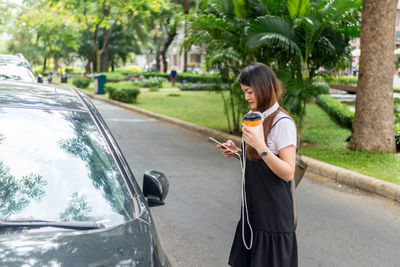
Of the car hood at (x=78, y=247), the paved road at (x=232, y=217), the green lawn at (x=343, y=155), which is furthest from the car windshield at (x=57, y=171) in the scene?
the green lawn at (x=343, y=155)

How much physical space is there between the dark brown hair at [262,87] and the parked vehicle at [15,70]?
548 centimetres

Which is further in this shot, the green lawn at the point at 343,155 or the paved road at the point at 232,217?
the green lawn at the point at 343,155

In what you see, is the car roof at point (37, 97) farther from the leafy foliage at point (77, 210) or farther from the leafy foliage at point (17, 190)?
the leafy foliage at point (77, 210)

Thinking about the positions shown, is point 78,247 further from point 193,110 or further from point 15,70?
point 193,110

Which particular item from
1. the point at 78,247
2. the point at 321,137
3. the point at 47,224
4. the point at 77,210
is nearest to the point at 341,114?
the point at 321,137

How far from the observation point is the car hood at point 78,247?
213cm

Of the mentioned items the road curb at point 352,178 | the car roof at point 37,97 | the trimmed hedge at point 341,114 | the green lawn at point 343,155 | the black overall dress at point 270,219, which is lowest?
the road curb at point 352,178

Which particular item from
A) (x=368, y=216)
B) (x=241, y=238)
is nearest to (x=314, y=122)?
(x=368, y=216)

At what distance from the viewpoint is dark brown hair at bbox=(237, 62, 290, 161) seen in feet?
9.67

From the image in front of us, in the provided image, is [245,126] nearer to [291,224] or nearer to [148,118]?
[291,224]

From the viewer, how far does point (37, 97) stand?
3354 millimetres

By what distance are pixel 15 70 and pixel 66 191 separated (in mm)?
6076

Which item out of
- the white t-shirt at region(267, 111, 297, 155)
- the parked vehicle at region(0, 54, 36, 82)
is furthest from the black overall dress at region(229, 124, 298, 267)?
the parked vehicle at region(0, 54, 36, 82)

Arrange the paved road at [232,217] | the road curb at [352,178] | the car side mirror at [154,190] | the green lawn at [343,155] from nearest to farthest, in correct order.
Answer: the car side mirror at [154,190] → the paved road at [232,217] → the road curb at [352,178] → the green lawn at [343,155]
